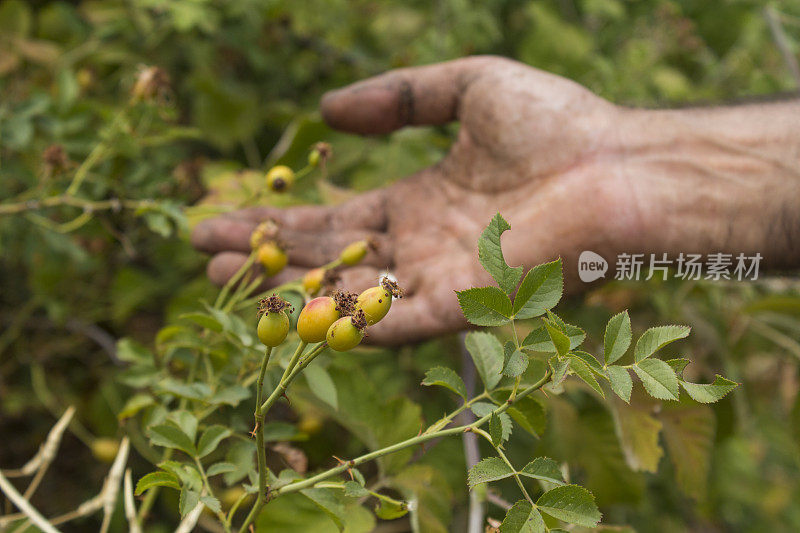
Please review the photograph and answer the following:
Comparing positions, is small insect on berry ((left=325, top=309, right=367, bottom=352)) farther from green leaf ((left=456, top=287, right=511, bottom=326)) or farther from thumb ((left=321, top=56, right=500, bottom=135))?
thumb ((left=321, top=56, right=500, bottom=135))

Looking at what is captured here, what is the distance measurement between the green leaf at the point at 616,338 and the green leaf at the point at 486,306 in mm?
114

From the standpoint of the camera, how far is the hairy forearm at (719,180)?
1463 millimetres

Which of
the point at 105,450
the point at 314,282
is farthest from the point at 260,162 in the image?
the point at 314,282

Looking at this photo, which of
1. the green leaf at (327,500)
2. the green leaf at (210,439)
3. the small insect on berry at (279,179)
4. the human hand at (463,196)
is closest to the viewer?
the green leaf at (327,500)

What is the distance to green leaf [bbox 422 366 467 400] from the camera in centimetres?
74

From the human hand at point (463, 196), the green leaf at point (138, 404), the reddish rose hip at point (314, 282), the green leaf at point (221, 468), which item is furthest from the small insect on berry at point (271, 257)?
the green leaf at point (221, 468)

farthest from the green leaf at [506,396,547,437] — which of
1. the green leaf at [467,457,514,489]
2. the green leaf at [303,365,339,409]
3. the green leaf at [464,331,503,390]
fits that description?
the green leaf at [303,365,339,409]

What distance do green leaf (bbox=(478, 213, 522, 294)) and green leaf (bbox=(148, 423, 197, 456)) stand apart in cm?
47

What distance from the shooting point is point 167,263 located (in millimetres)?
1896

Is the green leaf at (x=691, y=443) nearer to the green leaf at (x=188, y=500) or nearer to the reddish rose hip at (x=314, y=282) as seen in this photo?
the reddish rose hip at (x=314, y=282)

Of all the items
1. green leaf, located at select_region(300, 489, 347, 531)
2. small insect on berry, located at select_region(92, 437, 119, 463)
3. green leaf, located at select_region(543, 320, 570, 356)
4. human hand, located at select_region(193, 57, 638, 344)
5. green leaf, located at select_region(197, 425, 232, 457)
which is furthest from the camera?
small insect on berry, located at select_region(92, 437, 119, 463)

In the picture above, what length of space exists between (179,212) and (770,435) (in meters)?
3.09

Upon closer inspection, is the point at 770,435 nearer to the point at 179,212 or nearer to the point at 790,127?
the point at 790,127

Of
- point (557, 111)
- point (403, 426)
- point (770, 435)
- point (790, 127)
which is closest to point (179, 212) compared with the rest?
point (403, 426)
